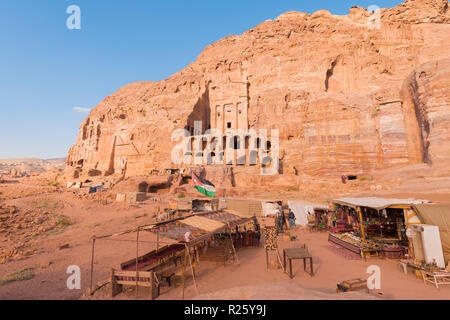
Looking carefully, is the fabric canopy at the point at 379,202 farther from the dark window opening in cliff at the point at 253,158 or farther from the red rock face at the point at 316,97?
the dark window opening in cliff at the point at 253,158

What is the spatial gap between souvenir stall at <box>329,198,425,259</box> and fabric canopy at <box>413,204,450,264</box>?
423mm

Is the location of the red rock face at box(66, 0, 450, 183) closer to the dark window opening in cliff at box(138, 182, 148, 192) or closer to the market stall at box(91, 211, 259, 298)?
the dark window opening in cliff at box(138, 182, 148, 192)

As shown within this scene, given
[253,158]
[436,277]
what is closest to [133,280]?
[436,277]

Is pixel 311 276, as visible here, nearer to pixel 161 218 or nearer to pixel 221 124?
pixel 161 218

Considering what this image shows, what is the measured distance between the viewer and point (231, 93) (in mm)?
44750

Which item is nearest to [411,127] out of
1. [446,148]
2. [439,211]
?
[446,148]

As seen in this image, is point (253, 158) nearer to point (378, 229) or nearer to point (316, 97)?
point (316, 97)

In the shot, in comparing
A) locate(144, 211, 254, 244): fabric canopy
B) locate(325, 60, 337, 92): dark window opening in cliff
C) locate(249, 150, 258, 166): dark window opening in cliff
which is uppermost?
locate(325, 60, 337, 92): dark window opening in cliff

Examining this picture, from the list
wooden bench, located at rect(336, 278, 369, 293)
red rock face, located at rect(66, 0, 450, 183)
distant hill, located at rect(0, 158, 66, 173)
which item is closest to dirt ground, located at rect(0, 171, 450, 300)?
wooden bench, located at rect(336, 278, 369, 293)

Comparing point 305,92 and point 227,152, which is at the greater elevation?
point 305,92

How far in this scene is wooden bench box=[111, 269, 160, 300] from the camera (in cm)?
599

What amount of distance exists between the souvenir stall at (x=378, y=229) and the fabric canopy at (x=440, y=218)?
1.39 ft

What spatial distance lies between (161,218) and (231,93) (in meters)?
33.8

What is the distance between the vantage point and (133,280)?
6.18m
